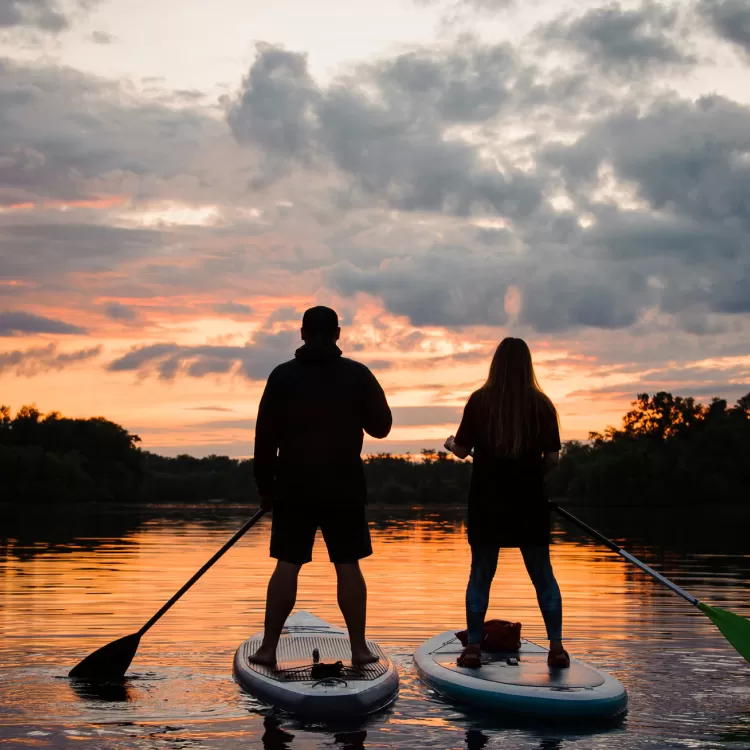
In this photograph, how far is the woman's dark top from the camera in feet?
22.7

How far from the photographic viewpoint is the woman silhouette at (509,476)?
6.92 m

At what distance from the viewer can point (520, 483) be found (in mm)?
6953

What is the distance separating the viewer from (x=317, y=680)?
6.50 m

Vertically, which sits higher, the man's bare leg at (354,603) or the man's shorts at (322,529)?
the man's shorts at (322,529)

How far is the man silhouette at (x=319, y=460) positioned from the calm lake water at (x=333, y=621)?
28.8 inches

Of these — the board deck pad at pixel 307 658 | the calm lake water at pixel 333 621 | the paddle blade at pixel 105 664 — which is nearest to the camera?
the calm lake water at pixel 333 621

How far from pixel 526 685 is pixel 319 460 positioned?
1.80 metres

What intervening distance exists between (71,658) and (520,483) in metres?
3.56

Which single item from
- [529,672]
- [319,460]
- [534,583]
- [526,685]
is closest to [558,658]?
[529,672]

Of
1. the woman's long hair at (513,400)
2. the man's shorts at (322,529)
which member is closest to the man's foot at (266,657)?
the man's shorts at (322,529)

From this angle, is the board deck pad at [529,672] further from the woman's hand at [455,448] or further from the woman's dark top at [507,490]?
the woman's hand at [455,448]

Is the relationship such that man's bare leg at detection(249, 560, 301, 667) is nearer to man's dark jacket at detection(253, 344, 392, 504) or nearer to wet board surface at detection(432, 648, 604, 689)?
man's dark jacket at detection(253, 344, 392, 504)

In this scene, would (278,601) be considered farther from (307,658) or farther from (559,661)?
(559,661)

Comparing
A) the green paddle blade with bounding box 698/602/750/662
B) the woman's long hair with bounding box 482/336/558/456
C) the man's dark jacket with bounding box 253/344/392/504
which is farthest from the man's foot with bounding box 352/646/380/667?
the green paddle blade with bounding box 698/602/750/662
